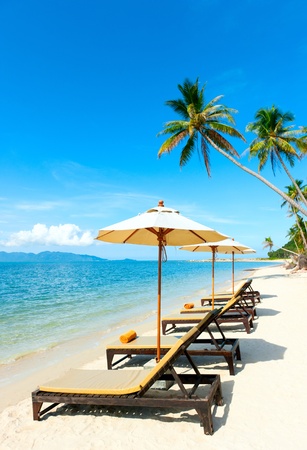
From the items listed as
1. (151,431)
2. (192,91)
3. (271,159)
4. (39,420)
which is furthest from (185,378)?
(271,159)

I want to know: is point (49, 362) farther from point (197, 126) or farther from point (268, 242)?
point (268, 242)

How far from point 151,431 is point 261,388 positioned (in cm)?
170

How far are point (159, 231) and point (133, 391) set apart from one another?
207cm

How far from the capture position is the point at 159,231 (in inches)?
187

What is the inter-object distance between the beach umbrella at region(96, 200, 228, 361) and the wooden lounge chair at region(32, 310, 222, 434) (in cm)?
95

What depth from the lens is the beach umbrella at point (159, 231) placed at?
4.13 meters

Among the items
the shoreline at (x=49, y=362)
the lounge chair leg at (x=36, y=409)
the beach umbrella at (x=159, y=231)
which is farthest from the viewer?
the shoreline at (x=49, y=362)

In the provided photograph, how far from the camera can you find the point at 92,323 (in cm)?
1162

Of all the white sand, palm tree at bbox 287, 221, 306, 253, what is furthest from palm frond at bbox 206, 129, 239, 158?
palm tree at bbox 287, 221, 306, 253

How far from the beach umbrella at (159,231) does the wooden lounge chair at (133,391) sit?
95 centimetres

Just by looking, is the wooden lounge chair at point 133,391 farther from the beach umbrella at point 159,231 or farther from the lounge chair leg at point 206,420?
the beach umbrella at point 159,231

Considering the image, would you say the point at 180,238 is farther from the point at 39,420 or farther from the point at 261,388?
the point at 39,420

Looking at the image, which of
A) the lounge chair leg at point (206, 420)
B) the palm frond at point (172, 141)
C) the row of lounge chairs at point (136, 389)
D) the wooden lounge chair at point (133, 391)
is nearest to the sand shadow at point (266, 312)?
the row of lounge chairs at point (136, 389)

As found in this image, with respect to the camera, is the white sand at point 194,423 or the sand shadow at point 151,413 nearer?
the white sand at point 194,423
